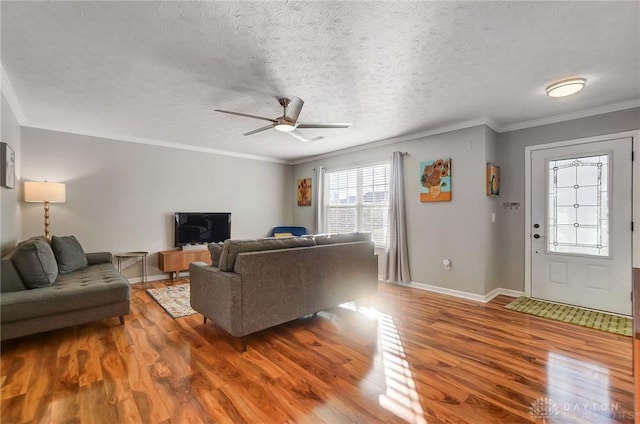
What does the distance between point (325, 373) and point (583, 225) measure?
3.74 metres

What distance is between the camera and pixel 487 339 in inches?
109

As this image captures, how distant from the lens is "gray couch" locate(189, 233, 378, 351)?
254 cm

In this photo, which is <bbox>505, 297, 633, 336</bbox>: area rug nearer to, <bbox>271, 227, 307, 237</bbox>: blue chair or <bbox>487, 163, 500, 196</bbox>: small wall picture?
<bbox>487, 163, 500, 196</bbox>: small wall picture

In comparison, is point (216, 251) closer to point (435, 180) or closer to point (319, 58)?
point (319, 58)

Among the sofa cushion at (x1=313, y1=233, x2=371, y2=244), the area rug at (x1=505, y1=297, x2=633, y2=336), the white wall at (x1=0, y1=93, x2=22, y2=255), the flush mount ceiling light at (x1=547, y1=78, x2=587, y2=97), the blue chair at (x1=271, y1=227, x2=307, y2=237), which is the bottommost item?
the area rug at (x1=505, y1=297, x2=633, y2=336)

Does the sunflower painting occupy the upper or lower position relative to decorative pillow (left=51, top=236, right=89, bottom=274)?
upper

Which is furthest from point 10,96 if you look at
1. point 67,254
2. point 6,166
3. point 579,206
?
point 579,206

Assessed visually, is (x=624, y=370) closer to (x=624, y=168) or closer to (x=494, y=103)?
(x=624, y=168)

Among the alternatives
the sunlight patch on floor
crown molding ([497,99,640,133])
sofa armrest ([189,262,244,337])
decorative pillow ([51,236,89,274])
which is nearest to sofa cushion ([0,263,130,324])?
decorative pillow ([51,236,89,274])

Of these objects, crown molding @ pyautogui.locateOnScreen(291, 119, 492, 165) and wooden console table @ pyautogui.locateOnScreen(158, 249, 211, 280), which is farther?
wooden console table @ pyautogui.locateOnScreen(158, 249, 211, 280)

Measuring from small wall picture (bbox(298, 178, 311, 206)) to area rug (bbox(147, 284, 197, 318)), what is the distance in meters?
3.11

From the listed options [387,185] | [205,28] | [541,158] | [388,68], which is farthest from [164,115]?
[541,158]

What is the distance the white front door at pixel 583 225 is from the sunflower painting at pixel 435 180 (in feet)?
3.61

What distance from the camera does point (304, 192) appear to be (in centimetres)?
681
